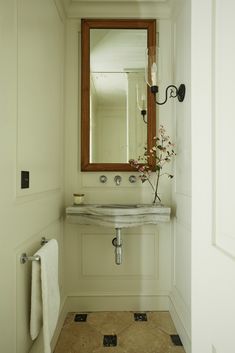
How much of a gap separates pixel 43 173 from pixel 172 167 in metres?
1.07

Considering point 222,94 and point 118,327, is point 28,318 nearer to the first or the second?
point 118,327

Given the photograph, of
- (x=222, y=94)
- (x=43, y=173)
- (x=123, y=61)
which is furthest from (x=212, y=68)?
(x=123, y=61)

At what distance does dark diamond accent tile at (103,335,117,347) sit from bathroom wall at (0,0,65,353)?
64cm

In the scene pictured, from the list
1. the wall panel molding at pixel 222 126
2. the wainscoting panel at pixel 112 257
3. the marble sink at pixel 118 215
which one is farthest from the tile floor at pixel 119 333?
the wall panel molding at pixel 222 126

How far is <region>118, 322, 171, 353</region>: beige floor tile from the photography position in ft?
5.86

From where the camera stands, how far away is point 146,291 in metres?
2.30

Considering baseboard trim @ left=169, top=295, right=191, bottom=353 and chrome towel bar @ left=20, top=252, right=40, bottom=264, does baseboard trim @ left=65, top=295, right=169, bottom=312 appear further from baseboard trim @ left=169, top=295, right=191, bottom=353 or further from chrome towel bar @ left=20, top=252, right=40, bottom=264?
chrome towel bar @ left=20, top=252, right=40, bottom=264

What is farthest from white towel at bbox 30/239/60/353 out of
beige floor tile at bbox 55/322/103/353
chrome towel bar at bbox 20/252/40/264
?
beige floor tile at bbox 55/322/103/353

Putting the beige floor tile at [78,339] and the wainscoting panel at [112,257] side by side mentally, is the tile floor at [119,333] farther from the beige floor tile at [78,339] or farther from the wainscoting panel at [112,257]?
the wainscoting panel at [112,257]

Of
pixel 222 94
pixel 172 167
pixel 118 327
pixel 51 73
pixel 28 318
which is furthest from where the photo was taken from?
pixel 172 167

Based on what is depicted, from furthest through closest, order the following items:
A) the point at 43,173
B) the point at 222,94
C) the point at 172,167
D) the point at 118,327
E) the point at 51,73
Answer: the point at 172,167
the point at 118,327
the point at 51,73
the point at 43,173
the point at 222,94

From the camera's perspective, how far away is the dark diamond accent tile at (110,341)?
1.83 meters

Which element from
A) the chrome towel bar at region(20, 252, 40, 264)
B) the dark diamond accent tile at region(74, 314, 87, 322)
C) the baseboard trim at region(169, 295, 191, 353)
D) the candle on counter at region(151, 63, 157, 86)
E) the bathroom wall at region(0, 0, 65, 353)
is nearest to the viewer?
the bathroom wall at region(0, 0, 65, 353)

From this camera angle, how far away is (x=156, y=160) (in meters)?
2.27
